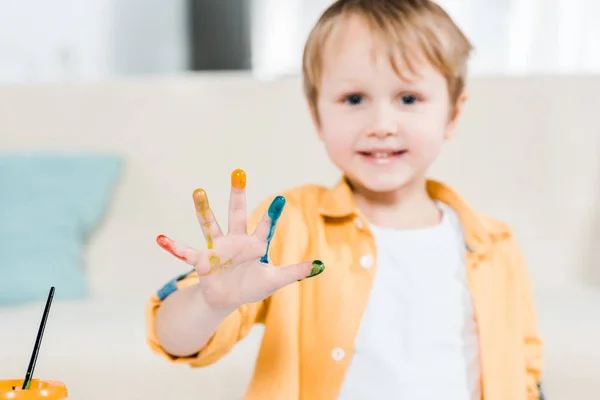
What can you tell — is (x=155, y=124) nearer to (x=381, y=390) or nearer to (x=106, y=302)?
(x=106, y=302)

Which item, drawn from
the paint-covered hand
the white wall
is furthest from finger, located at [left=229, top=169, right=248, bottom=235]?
the white wall

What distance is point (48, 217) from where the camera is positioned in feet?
5.62

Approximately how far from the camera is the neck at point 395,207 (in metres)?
0.94

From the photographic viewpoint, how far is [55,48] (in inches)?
109

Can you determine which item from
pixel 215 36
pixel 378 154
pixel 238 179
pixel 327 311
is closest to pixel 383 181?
pixel 378 154

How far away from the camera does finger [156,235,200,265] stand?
2.14ft

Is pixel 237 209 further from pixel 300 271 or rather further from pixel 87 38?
pixel 87 38

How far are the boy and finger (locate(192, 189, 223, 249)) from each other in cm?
13

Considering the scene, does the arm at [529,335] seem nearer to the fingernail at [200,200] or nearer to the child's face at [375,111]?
the child's face at [375,111]

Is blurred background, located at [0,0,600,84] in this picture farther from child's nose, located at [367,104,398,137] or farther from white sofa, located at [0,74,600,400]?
child's nose, located at [367,104,398,137]

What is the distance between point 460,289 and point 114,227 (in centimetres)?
113

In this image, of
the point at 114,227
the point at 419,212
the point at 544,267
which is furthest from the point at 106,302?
the point at 544,267

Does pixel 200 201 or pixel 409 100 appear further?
pixel 409 100

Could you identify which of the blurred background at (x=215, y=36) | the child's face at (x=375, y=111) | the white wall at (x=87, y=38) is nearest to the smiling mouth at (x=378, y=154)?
the child's face at (x=375, y=111)
